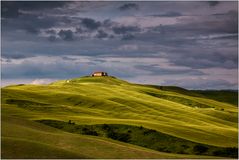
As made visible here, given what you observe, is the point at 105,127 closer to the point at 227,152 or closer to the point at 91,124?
the point at 91,124

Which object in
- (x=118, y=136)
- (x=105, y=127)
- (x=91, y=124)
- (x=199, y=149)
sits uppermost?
(x=91, y=124)

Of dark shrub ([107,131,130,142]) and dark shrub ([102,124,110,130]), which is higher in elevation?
dark shrub ([102,124,110,130])

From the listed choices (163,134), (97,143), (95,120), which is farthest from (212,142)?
(97,143)

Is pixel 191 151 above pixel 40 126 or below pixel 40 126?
below

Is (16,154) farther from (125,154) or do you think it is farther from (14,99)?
(14,99)

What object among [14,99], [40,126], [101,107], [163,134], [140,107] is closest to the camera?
[40,126]

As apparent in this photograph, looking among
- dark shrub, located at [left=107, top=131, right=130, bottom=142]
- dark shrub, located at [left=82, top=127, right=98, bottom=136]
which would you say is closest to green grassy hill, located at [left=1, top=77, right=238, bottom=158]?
dark shrub, located at [left=107, top=131, right=130, bottom=142]

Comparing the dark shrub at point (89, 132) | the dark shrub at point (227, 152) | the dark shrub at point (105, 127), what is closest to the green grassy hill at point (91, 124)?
the dark shrub at point (227, 152)

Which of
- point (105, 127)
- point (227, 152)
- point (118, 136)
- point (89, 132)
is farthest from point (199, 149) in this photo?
point (89, 132)

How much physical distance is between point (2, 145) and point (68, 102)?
8857cm

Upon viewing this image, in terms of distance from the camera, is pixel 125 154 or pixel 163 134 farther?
pixel 163 134

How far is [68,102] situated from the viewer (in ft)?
407

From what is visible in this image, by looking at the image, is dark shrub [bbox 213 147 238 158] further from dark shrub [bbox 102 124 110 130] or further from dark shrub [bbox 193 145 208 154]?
dark shrub [bbox 102 124 110 130]

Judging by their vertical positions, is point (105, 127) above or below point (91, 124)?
below
